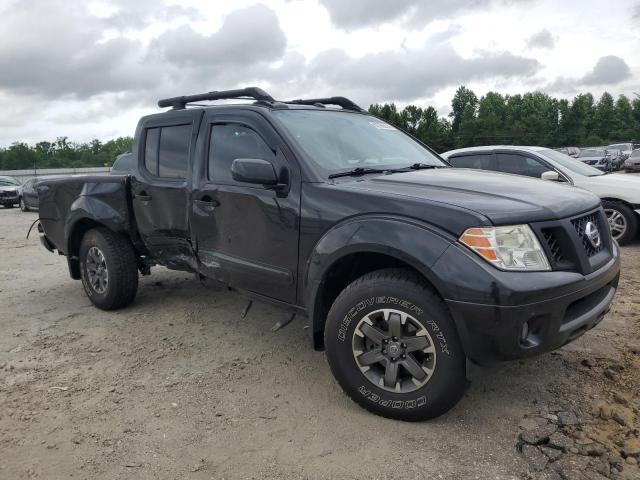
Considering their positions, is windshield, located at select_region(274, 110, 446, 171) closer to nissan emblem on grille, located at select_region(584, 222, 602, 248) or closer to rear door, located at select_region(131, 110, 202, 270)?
rear door, located at select_region(131, 110, 202, 270)

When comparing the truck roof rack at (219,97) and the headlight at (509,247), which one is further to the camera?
the truck roof rack at (219,97)

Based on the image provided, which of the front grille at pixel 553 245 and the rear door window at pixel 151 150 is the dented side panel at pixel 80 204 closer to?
the rear door window at pixel 151 150

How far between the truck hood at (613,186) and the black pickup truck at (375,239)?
4286 millimetres

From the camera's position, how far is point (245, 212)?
3.64 metres

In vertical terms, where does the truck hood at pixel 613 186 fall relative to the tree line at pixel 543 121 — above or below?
below

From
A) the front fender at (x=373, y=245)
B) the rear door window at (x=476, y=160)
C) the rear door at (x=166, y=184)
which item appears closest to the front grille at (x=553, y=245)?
the front fender at (x=373, y=245)

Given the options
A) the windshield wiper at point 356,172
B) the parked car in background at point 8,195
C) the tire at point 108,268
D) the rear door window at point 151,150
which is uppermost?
the rear door window at point 151,150

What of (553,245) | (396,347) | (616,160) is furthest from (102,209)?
(616,160)

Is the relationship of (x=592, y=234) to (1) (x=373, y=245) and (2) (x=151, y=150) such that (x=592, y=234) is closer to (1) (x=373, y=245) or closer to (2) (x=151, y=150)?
(1) (x=373, y=245)

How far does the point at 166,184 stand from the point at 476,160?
563 centimetres

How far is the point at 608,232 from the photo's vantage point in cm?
331

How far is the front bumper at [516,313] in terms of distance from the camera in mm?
2502

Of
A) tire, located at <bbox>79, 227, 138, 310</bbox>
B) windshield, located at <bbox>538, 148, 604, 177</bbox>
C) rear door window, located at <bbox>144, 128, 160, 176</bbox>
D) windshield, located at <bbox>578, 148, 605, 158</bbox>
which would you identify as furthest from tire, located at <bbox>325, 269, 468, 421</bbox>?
windshield, located at <bbox>578, 148, 605, 158</bbox>

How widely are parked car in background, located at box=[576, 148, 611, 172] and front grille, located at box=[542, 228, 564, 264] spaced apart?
2863 cm
